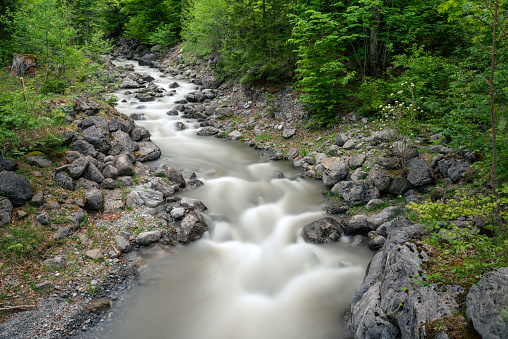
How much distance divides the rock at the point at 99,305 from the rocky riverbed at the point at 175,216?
0.02 m

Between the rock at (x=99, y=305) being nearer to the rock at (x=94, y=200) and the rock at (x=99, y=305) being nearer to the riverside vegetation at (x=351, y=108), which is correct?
the riverside vegetation at (x=351, y=108)

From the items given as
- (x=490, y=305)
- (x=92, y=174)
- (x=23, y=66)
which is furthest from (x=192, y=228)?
(x=23, y=66)

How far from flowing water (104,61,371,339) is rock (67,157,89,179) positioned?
297cm

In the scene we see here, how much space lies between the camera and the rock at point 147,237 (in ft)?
21.7

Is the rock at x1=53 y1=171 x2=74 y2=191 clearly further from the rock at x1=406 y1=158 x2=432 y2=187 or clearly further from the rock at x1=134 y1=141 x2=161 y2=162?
the rock at x1=406 y1=158 x2=432 y2=187

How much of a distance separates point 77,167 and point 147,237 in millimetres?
3248

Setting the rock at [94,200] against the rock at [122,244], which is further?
the rock at [94,200]

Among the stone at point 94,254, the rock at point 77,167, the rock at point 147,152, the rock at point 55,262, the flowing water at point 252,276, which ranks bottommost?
the flowing water at point 252,276

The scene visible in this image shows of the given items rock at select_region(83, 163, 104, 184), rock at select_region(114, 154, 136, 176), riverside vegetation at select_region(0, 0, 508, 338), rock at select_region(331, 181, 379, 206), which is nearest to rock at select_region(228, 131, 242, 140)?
riverside vegetation at select_region(0, 0, 508, 338)

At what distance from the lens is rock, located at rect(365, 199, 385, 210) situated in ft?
26.0

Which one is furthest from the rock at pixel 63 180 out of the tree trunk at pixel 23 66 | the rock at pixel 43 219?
the tree trunk at pixel 23 66

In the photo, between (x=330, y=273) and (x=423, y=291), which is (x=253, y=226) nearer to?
(x=330, y=273)

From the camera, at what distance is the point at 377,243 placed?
21.6ft

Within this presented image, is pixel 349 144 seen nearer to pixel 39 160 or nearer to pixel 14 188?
pixel 39 160
